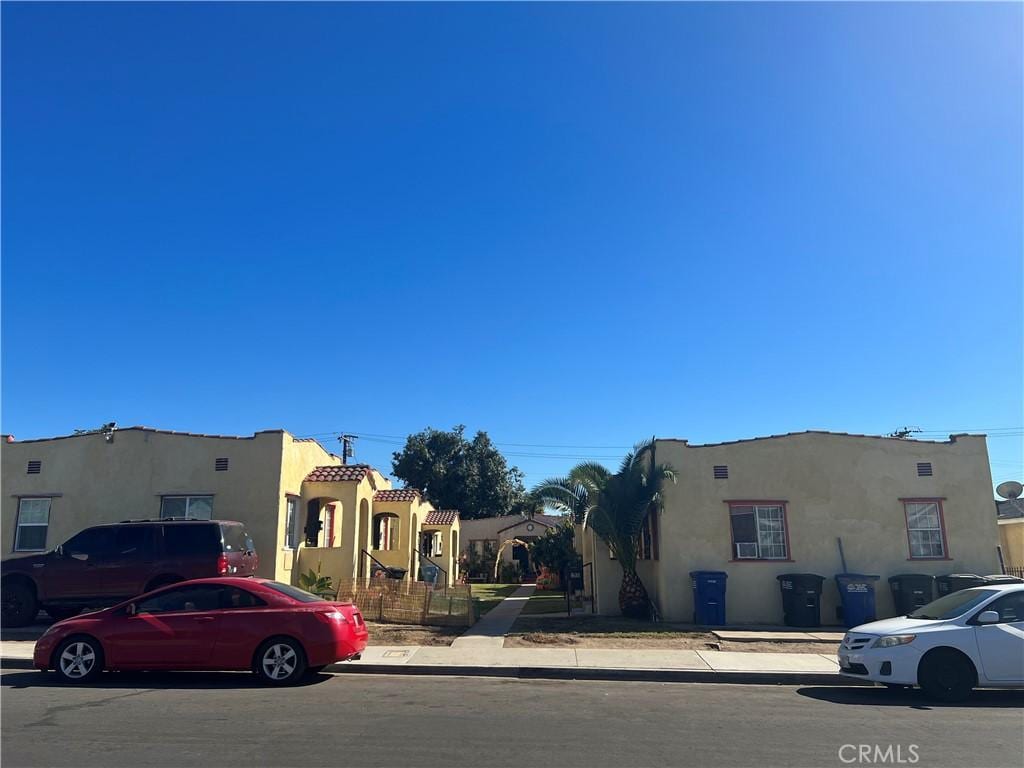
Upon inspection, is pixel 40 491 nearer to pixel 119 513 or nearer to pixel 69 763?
pixel 119 513

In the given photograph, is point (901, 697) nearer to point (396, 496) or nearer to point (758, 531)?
point (758, 531)

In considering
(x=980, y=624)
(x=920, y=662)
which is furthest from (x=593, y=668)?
(x=980, y=624)

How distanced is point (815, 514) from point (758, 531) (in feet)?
4.41

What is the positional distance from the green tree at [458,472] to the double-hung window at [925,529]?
35839 mm

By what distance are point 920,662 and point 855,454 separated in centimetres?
907

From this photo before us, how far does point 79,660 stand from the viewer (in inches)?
369

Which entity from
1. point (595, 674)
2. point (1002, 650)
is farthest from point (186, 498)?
point (1002, 650)

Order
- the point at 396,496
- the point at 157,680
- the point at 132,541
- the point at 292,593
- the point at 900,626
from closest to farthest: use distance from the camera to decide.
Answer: the point at 900,626, the point at 157,680, the point at 292,593, the point at 132,541, the point at 396,496

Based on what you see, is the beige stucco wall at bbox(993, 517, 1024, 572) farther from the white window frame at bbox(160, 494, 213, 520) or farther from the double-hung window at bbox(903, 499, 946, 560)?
the white window frame at bbox(160, 494, 213, 520)

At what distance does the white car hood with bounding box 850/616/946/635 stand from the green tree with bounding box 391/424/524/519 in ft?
137

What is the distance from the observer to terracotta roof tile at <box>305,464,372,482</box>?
18.9 meters

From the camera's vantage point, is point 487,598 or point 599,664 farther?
point 487,598

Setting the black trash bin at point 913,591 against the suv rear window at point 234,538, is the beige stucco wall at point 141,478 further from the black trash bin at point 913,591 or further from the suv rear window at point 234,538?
the black trash bin at point 913,591

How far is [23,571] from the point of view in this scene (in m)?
13.9
